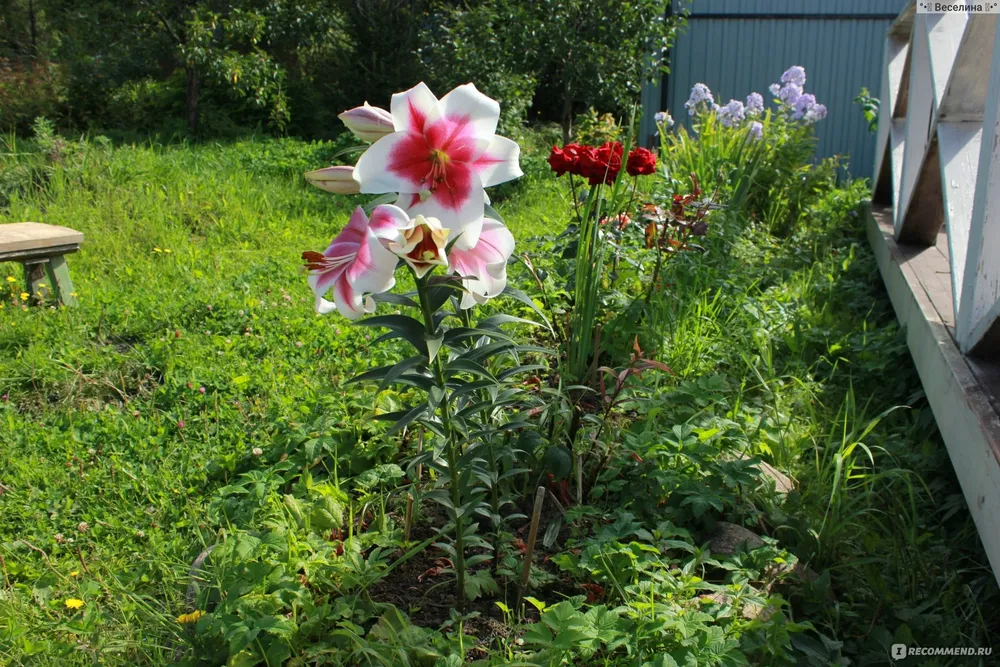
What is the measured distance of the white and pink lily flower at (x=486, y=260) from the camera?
4.40ft

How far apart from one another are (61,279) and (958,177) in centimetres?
389

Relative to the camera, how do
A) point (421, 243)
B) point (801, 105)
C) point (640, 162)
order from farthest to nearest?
1. point (801, 105)
2. point (640, 162)
3. point (421, 243)

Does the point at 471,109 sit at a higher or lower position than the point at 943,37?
lower

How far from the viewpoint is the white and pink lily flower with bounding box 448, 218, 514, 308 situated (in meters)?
1.34

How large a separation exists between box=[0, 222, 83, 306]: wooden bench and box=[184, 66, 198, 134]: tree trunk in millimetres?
5074

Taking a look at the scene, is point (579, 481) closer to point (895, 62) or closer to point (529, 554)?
point (529, 554)

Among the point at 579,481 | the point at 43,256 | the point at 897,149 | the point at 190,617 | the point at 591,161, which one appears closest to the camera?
the point at 190,617

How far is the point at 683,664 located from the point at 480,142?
0.99m

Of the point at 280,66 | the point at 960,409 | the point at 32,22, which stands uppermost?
the point at 32,22

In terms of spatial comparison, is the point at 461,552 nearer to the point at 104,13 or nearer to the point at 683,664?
the point at 683,664

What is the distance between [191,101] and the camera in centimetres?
877

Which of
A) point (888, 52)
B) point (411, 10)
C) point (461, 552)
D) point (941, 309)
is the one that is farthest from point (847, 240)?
point (411, 10)

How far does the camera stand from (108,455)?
8.73ft

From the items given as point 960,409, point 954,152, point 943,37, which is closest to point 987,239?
point 960,409
